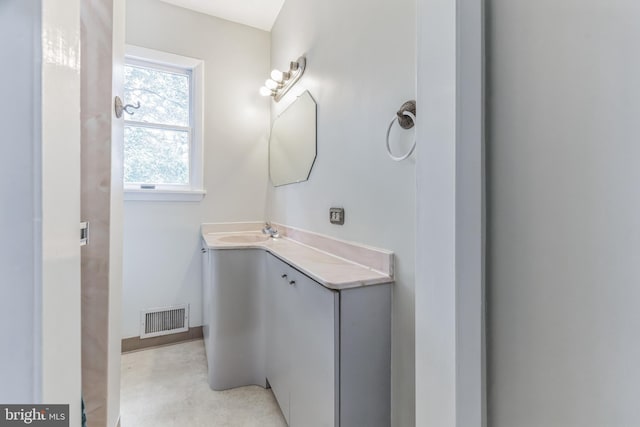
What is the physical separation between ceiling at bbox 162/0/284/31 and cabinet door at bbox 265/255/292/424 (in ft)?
6.82

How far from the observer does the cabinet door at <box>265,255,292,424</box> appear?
138 cm

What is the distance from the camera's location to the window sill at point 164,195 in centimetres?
223

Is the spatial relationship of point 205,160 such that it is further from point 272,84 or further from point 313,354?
point 313,354

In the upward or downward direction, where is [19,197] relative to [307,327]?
upward

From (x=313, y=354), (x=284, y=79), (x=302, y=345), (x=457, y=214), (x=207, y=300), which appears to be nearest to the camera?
(x=457, y=214)

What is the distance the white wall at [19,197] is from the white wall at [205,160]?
86.9 inches

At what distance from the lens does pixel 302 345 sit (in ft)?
3.95

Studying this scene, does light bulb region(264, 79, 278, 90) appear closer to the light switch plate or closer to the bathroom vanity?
the bathroom vanity

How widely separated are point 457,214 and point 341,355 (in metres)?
0.64

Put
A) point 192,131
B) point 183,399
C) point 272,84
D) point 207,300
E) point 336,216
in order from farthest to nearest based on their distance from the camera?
1. point 192,131
2. point 272,84
3. point 207,300
4. point 183,399
5. point 336,216

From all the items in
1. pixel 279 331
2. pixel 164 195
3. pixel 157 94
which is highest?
pixel 157 94

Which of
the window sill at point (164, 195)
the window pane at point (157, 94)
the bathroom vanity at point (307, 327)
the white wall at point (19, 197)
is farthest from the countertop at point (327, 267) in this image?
the window pane at point (157, 94)

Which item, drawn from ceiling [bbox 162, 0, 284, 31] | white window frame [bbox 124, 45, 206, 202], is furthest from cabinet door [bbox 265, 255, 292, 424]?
ceiling [bbox 162, 0, 284, 31]

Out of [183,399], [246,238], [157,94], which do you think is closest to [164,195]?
[246,238]
